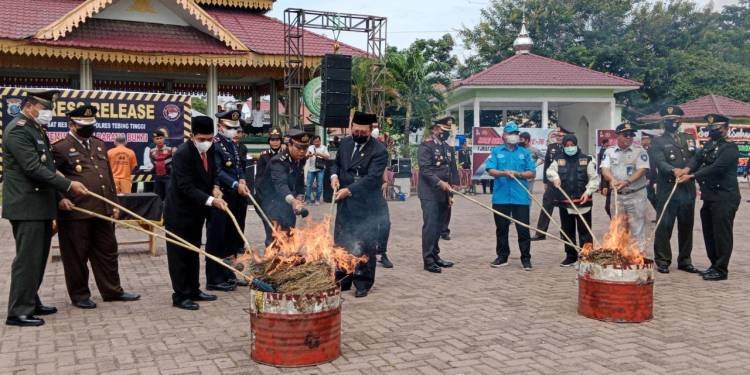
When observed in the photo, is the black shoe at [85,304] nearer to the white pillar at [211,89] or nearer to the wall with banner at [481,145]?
the white pillar at [211,89]

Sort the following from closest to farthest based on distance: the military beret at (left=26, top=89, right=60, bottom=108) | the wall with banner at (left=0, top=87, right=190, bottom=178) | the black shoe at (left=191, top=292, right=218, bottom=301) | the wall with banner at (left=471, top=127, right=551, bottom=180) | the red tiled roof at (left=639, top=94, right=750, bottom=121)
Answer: the military beret at (left=26, top=89, right=60, bottom=108)
the black shoe at (left=191, top=292, right=218, bottom=301)
the wall with banner at (left=0, top=87, right=190, bottom=178)
the wall with banner at (left=471, top=127, right=551, bottom=180)
the red tiled roof at (left=639, top=94, right=750, bottom=121)

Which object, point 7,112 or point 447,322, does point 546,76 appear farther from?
point 447,322

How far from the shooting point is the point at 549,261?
344 inches

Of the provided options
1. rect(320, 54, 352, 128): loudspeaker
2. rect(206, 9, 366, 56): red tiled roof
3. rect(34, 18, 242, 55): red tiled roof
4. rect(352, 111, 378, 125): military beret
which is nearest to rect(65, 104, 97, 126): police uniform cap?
rect(352, 111, 378, 125): military beret

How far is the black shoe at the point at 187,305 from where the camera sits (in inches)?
238

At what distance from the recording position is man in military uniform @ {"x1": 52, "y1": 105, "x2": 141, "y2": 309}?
239 inches

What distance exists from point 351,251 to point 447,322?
5.25ft

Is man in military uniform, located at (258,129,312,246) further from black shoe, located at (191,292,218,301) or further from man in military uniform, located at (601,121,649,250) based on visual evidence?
man in military uniform, located at (601,121,649,250)

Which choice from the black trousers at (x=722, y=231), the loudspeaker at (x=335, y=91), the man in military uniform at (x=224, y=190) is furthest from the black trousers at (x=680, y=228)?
the loudspeaker at (x=335, y=91)

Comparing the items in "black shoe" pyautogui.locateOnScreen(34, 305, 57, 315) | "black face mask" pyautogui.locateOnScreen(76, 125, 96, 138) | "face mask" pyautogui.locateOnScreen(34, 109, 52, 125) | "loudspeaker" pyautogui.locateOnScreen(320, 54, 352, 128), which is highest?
"loudspeaker" pyautogui.locateOnScreen(320, 54, 352, 128)

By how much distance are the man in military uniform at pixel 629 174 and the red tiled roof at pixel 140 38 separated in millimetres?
11819

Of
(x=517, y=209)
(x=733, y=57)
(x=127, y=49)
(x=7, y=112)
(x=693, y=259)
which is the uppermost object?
(x=733, y=57)

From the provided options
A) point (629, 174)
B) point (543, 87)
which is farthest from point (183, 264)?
point (543, 87)

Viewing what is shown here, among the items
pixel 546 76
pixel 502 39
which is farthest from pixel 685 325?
pixel 502 39
